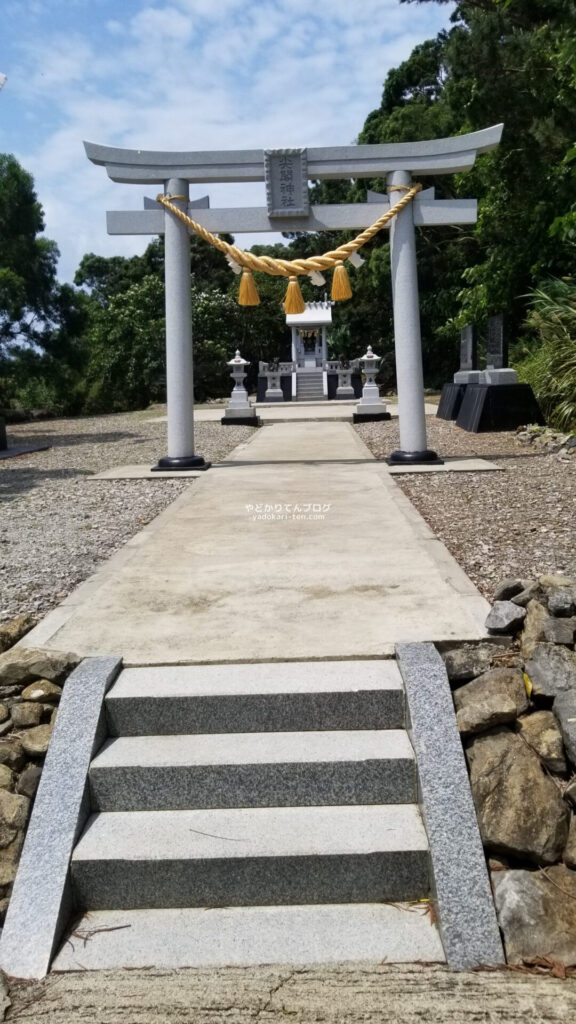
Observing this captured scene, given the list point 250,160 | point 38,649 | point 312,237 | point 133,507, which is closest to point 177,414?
point 133,507

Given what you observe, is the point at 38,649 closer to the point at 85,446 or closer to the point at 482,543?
the point at 482,543

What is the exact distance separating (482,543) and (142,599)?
2.15 meters

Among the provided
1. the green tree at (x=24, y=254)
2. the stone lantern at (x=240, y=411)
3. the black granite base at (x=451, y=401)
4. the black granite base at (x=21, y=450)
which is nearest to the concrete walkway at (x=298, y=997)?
the black granite base at (x=21, y=450)

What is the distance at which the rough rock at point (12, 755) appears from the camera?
298cm

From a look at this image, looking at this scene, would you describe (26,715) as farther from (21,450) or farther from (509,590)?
(21,450)

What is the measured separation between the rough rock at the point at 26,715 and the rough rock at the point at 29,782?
0.67 ft

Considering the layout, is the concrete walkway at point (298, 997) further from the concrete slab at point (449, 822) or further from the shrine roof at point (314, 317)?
the shrine roof at point (314, 317)

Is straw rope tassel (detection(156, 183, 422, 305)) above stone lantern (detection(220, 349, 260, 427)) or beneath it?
above

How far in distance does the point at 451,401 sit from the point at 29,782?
12671 millimetres

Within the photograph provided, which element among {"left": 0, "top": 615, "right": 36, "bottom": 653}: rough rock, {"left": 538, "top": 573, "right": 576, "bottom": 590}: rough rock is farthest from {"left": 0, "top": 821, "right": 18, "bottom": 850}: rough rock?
{"left": 538, "top": 573, "right": 576, "bottom": 590}: rough rock

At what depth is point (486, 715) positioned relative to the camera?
290 centimetres

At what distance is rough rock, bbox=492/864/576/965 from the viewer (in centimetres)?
237

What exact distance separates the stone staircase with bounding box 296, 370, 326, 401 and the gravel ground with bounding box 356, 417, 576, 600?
16.8m

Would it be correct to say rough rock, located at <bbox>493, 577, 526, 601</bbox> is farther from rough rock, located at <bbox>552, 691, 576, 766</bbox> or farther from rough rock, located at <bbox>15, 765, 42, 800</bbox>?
rough rock, located at <bbox>15, 765, 42, 800</bbox>
